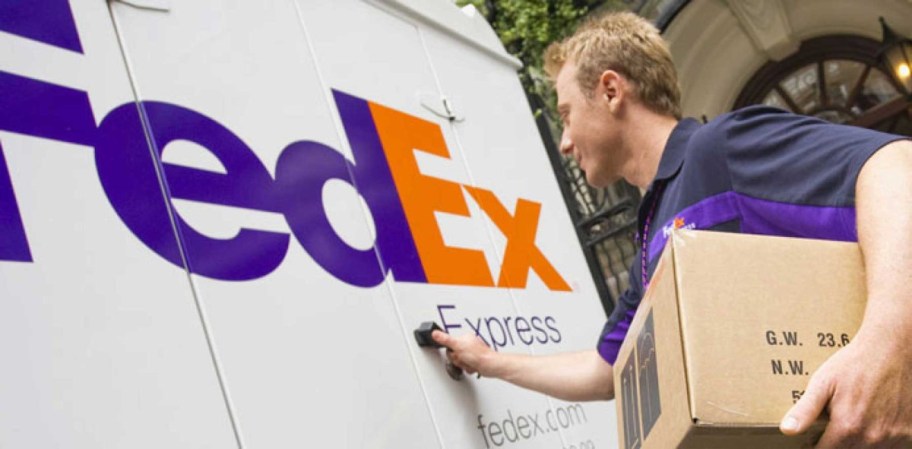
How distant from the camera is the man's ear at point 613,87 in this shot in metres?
2.09

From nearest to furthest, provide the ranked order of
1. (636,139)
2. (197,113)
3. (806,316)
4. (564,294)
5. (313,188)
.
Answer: (806,316), (197,113), (313,188), (636,139), (564,294)

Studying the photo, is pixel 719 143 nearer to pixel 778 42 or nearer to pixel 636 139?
pixel 636 139

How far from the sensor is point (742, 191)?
158cm

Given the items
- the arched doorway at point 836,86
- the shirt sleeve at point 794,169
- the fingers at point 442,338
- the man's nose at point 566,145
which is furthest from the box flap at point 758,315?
the arched doorway at point 836,86

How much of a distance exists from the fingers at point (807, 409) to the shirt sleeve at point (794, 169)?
1.24 feet

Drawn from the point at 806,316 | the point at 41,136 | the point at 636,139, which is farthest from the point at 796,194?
the point at 41,136

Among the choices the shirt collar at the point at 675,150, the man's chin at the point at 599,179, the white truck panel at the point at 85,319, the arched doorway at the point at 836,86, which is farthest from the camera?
the arched doorway at the point at 836,86

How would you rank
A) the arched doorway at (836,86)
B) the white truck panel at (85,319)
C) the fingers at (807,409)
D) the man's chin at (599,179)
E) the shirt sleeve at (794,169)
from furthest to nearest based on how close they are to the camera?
the arched doorway at (836,86)
the man's chin at (599,179)
the shirt sleeve at (794,169)
the white truck panel at (85,319)
the fingers at (807,409)

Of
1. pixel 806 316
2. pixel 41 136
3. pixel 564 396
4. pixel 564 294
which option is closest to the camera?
pixel 806 316

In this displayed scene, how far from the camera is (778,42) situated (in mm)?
6922

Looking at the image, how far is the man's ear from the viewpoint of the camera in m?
2.09

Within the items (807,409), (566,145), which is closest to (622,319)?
(566,145)

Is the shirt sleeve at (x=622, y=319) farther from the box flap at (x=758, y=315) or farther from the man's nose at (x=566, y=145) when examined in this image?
the box flap at (x=758, y=315)

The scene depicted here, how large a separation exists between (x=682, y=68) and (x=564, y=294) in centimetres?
475
